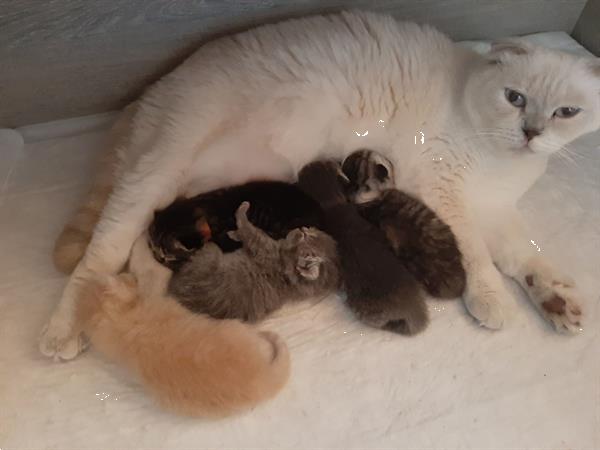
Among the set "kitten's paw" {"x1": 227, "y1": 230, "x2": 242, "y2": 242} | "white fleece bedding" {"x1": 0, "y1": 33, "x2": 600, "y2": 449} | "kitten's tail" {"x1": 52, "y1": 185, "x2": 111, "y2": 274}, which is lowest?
"white fleece bedding" {"x1": 0, "y1": 33, "x2": 600, "y2": 449}

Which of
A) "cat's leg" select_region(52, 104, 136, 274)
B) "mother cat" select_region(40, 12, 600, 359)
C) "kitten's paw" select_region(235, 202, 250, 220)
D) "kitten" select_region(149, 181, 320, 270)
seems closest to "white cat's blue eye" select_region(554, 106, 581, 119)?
"mother cat" select_region(40, 12, 600, 359)

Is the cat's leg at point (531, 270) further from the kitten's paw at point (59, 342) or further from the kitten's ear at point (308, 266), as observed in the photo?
the kitten's paw at point (59, 342)

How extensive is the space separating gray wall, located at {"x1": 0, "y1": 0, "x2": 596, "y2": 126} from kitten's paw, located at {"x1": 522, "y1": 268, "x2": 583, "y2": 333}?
875 millimetres

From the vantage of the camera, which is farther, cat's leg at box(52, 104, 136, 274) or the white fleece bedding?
cat's leg at box(52, 104, 136, 274)

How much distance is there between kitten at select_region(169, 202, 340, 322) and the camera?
4.11 feet

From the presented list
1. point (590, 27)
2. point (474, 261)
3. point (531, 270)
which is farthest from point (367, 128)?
point (590, 27)

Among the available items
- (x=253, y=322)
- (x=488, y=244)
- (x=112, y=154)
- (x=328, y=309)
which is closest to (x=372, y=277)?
(x=328, y=309)

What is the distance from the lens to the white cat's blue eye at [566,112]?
4.41ft

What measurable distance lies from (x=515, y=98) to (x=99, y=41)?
102 centimetres

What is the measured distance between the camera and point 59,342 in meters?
1.24

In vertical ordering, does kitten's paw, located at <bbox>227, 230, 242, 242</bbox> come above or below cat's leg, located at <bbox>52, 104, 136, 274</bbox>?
above

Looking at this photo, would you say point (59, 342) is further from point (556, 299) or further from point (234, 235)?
point (556, 299)

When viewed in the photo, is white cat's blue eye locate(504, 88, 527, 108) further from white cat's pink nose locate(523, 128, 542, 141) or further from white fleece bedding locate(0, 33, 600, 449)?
white fleece bedding locate(0, 33, 600, 449)

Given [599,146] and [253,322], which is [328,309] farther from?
[599,146]
